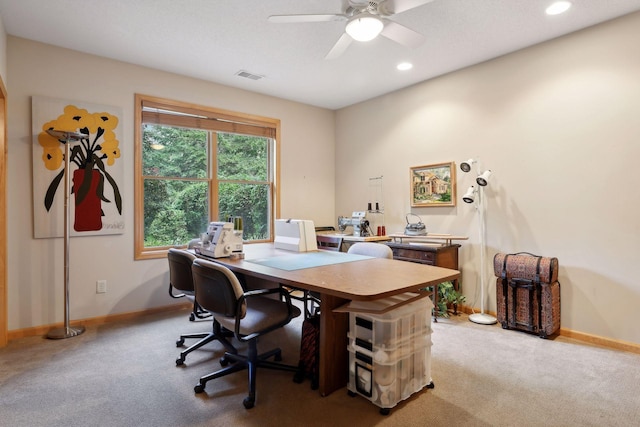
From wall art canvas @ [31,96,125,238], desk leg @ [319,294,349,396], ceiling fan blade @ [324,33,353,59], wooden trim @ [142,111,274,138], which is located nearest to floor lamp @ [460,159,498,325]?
ceiling fan blade @ [324,33,353,59]

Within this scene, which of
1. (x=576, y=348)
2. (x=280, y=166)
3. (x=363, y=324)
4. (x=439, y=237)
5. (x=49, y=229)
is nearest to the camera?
(x=363, y=324)

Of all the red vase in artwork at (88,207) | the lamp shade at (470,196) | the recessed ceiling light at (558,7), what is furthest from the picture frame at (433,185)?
the red vase in artwork at (88,207)

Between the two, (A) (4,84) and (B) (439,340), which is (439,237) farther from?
(A) (4,84)

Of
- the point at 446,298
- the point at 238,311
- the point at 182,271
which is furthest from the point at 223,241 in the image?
the point at 446,298

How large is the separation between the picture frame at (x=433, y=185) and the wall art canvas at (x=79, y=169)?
3334 mm

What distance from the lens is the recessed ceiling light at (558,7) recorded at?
8.35 ft

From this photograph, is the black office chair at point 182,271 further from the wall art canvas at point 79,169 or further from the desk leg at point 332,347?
the wall art canvas at point 79,169

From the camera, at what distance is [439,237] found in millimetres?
3674

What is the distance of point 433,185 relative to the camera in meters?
4.05

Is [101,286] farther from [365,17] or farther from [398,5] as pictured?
[398,5]

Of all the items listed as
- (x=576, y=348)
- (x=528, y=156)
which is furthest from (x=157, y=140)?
(x=576, y=348)

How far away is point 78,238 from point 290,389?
259 centimetres

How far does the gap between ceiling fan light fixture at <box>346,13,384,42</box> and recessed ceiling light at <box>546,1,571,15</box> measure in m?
1.47

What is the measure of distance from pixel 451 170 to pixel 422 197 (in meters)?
0.48
